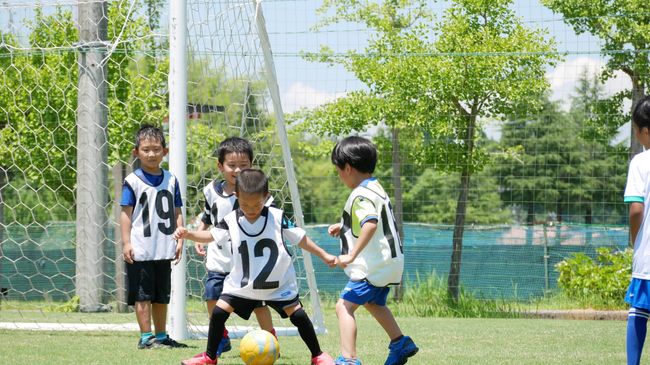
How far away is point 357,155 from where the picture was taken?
16.0 ft

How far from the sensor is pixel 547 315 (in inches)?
444

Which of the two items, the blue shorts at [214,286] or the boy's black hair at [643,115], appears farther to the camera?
the blue shorts at [214,286]

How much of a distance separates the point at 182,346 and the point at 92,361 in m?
0.90

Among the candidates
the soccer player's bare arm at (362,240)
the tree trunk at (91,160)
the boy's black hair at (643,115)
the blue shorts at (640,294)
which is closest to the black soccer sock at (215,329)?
the soccer player's bare arm at (362,240)

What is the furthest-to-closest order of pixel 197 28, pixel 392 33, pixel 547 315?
→ pixel 392 33
pixel 547 315
pixel 197 28

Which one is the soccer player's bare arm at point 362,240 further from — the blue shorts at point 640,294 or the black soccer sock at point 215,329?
the blue shorts at point 640,294

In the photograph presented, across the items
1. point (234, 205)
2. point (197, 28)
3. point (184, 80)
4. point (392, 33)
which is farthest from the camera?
point (392, 33)

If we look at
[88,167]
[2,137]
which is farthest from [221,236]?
[2,137]

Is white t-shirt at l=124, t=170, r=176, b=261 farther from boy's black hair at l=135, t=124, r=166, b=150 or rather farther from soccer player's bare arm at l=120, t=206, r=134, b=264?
boy's black hair at l=135, t=124, r=166, b=150

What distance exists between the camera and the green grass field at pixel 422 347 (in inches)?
211

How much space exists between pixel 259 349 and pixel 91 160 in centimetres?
571

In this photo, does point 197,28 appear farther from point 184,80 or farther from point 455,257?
point 455,257

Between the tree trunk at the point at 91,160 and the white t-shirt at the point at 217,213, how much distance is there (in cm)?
310

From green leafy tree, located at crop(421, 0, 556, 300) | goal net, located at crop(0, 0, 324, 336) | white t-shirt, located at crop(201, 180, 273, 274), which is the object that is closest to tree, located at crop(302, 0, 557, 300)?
green leafy tree, located at crop(421, 0, 556, 300)
